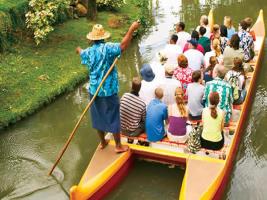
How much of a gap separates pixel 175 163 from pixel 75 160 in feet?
5.89

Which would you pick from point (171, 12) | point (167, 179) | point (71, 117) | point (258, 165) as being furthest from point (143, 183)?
point (171, 12)

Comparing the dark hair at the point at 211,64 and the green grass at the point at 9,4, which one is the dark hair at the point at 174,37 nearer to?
the dark hair at the point at 211,64

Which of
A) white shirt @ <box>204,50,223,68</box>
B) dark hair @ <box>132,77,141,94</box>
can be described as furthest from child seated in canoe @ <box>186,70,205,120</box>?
white shirt @ <box>204,50,223,68</box>

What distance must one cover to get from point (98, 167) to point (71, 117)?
2.87 meters

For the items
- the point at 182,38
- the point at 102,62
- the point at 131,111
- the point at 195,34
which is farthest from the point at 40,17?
the point at 102,62

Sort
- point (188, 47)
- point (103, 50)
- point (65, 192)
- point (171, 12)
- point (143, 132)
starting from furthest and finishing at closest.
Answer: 1. point (171, 12)
2. point (188, 47)
3. point (143, 132)
4. point (65, 192)
5. point (103, 50)

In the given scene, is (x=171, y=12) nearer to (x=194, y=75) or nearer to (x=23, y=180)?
(x=194, y=75)

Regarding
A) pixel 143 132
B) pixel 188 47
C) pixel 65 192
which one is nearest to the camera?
pixel 65 192

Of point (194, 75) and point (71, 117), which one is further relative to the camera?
point (71, 117)

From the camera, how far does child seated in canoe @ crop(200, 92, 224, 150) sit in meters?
6.11

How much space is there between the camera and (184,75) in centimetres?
760

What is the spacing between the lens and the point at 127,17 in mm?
14102

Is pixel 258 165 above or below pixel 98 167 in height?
below

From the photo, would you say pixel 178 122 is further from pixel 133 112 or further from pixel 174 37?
pixel 174 37
